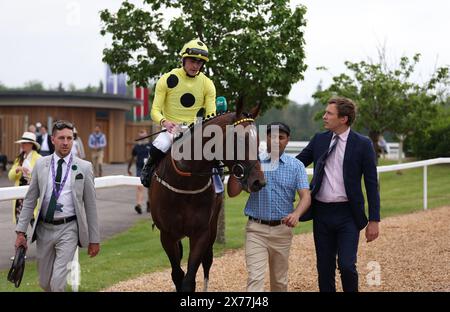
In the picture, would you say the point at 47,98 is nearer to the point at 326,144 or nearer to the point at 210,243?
the point at 210,243

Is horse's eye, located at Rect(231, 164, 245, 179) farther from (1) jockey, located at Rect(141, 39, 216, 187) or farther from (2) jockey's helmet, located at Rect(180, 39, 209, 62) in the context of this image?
(2) jockey's helmet, located at Rect(180, 39, 209, 62)

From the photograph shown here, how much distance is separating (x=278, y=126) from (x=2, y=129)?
2217 cm

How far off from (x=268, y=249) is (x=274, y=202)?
0.41 m

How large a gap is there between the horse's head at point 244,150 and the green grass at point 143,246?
3006 mm

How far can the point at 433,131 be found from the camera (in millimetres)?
24734

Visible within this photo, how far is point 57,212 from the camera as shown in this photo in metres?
5.26

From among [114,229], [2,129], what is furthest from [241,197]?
[2,129]

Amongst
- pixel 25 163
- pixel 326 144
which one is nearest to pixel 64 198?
pixel 326 144

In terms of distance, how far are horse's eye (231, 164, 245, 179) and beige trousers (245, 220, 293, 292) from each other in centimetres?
69

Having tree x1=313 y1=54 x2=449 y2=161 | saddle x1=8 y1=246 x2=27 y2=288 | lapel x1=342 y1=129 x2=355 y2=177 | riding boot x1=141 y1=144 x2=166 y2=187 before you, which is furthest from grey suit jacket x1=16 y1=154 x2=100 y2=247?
tree x1=313 y1=54 x2=449 y2=161

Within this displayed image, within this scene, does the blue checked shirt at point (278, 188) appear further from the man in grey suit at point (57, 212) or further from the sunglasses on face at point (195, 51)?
the man in grey suit at point (57, 212)

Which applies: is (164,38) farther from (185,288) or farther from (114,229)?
(185,288)

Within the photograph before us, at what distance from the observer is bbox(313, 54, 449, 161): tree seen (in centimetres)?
1942

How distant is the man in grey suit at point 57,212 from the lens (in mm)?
5238
